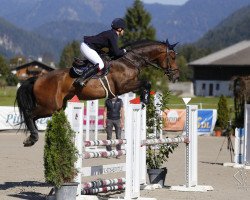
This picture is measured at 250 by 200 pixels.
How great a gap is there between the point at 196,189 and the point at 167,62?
7.05ft

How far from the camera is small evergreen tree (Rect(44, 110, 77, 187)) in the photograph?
363 inches

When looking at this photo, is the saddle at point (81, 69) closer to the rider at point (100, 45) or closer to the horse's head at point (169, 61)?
the rider at point (100, 45)

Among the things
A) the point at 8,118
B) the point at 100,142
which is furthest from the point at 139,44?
the point at 8,118

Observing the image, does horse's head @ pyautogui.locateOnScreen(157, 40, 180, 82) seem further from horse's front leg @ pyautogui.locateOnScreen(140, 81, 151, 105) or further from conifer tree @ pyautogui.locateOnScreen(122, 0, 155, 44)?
conifer tree @ pyautogui.locateOnScreen(122, 0, 155, 44)

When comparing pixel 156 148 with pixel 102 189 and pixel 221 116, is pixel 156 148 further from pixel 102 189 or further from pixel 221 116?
pixel 221 116

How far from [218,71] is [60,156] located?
84.2 metres

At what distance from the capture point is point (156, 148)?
1224cm

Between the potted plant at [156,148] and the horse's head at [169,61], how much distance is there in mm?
337

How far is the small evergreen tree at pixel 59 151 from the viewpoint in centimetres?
921

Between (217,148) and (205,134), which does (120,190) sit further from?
(205,134)

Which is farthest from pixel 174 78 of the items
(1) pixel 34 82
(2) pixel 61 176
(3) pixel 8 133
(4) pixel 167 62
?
(3) pixel 8 133

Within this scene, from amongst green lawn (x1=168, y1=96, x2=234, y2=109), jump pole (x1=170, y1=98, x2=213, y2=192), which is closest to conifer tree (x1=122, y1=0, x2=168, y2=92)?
green lawn (x1=168, y1=96, x2=234, y2=109)

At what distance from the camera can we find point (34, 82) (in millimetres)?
11703

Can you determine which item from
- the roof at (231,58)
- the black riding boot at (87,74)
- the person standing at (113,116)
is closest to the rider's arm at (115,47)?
the black riding boot at (87,74)
